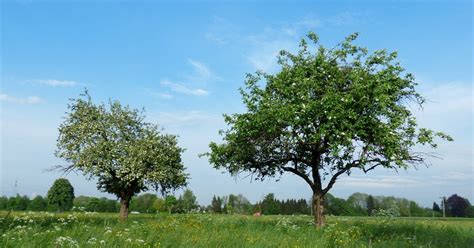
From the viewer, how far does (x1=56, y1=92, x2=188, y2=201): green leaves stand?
133 ft

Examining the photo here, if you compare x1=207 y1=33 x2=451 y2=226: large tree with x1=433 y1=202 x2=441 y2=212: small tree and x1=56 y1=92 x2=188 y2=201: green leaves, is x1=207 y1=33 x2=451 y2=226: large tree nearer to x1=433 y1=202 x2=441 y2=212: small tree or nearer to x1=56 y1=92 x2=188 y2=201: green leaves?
x1=56 y1=92 x2=188 y2=201: green leaves

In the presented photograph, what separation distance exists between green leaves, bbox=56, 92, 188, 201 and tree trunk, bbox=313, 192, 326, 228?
19.3 m

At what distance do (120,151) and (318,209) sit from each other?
22.6 m

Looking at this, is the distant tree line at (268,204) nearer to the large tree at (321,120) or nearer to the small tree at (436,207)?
the small tree at (436,207)

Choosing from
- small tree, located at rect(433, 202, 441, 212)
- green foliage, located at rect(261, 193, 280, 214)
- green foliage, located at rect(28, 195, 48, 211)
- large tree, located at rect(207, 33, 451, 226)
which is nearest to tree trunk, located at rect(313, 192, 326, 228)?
large tree, located at rect(207, 33, 451, 226)

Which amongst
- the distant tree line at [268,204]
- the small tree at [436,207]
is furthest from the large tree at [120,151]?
the small tree at [436,207]

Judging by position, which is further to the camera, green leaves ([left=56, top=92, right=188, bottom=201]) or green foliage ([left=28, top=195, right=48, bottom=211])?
green foliage ([left=28, top=195, right=48, bottom=211])

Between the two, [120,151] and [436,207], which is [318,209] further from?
[436,207]

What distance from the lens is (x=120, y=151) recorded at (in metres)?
41.4

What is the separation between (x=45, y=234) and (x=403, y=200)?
472 ft

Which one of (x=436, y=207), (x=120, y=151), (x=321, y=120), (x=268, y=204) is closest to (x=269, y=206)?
(x=268, y=204)

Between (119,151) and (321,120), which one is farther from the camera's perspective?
(119,151)

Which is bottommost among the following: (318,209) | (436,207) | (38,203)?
(38,203)

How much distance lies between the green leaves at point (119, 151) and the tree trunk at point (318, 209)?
1934 cm
